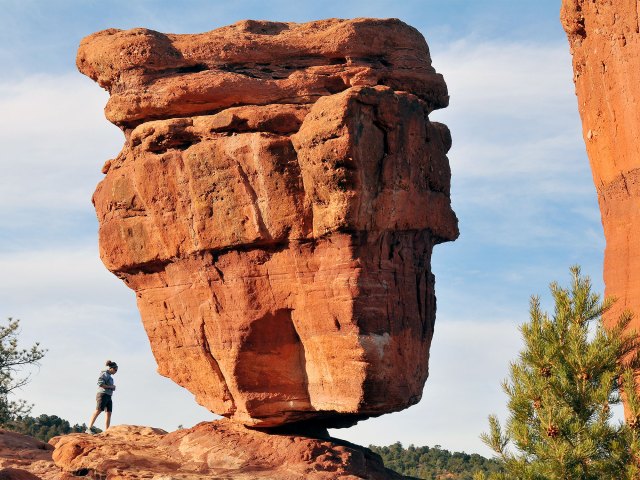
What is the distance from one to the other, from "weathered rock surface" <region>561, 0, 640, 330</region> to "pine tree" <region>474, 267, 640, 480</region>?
2.75m

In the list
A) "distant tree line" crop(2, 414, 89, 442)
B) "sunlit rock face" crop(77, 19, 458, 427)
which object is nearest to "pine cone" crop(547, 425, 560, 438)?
"sunlit rock face" crop(77, 19, 458, 427)

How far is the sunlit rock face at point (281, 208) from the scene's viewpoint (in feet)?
81.6

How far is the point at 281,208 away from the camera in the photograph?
83.4 ft

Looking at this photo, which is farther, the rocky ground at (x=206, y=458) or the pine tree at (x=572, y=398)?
the rocky ground at (x=206, y=458)

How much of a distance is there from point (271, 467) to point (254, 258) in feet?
13.0

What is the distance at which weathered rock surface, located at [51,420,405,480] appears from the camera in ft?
83.6

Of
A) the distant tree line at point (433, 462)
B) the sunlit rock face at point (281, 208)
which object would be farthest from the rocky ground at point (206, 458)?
the distant tree line at point (433, 462)

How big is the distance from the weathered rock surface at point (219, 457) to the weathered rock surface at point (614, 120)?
5.78 m

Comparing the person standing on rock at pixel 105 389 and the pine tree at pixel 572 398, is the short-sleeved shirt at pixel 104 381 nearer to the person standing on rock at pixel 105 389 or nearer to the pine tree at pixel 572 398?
the person standing on rock at pixel 105 389

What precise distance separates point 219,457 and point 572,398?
7700 millimetres

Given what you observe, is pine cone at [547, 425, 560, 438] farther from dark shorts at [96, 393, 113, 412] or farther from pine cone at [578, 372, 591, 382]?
dark shorts at [96, 393, 113, 412]

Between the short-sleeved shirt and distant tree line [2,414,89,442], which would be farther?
distant tree line [2,414,89,442]

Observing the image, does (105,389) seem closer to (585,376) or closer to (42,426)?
(585,376)

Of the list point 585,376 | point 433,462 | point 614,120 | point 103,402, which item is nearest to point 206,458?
point 103,402
